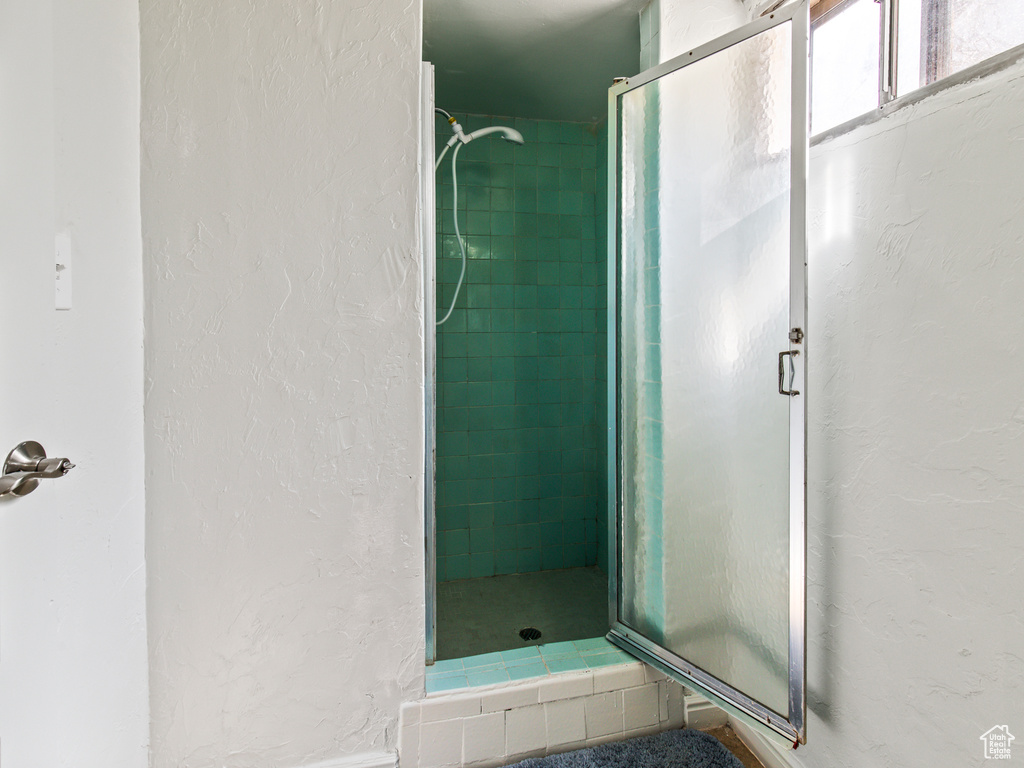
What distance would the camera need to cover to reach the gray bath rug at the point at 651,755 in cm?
135

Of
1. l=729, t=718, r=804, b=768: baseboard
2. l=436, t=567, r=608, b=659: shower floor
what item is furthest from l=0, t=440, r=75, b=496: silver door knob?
l=729, t=718, r=804, b=768: baseboard

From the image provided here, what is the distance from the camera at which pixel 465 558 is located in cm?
243

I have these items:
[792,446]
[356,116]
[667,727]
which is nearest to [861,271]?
[792,446]

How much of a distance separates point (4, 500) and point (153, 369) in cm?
50

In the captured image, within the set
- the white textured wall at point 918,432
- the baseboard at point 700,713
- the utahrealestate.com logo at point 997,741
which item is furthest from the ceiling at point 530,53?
the baseboard at point 700,713

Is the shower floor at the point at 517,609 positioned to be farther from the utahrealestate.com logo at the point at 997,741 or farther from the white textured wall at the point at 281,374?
the utahrealestate.com logo at the point at 997,741

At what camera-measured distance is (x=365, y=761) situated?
1317mm

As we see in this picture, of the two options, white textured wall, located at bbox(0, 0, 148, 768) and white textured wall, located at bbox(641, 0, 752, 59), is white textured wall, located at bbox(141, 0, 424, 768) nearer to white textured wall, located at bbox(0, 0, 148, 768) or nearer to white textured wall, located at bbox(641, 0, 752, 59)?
white textured wall, located at bbox(0, 0, 148, 768)

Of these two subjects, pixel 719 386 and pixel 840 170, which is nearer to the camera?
pixel 840 170

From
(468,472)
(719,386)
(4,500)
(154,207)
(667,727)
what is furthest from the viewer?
(468,472)

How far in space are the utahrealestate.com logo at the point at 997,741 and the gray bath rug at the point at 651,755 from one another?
2.08 feet

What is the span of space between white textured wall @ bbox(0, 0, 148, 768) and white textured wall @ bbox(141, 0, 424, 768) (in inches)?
2.5

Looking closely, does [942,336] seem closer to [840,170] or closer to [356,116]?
[840,170]

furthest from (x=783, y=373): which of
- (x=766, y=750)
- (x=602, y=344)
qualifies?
Result: (x=602, y=344)
